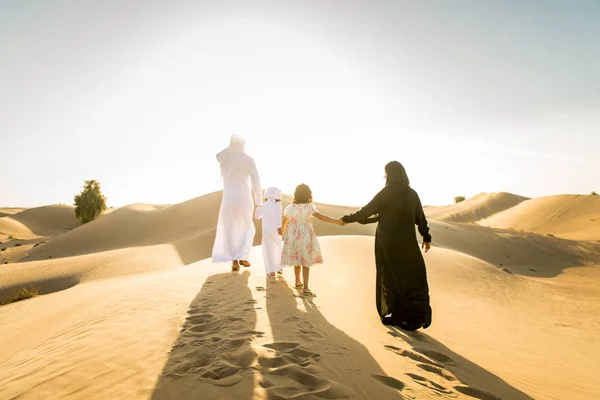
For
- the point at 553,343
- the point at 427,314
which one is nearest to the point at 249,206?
the point at 427,314

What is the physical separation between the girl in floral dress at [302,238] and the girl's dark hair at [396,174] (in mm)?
1543

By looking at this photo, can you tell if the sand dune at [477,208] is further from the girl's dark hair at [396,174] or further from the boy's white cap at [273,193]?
the girl's dark hair at [396,174]

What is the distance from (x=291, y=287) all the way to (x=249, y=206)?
7.61 ft

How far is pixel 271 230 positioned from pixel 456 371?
15.7 feet

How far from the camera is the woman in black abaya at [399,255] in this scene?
15.5 feet

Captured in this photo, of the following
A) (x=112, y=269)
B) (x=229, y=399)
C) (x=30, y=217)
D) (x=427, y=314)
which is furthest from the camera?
(x=30, y=217)

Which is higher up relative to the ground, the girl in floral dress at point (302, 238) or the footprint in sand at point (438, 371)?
the girl in floral dress at point (302, 238)

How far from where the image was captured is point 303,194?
653 cm

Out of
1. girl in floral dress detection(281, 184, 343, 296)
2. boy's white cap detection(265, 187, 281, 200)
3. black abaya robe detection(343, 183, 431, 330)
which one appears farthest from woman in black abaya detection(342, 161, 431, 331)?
boy's white cap detection(265, 187, 281, 200)

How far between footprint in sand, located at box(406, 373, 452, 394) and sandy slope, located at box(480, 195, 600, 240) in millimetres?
41529

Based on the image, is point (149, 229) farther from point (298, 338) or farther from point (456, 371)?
point (456, 371)

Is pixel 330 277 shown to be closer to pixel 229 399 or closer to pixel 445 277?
pixel 445 277

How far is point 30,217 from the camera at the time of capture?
66.8 metres

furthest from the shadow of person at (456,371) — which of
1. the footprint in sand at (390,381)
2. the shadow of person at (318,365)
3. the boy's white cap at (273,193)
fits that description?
the boy's white cap at (273,193)
